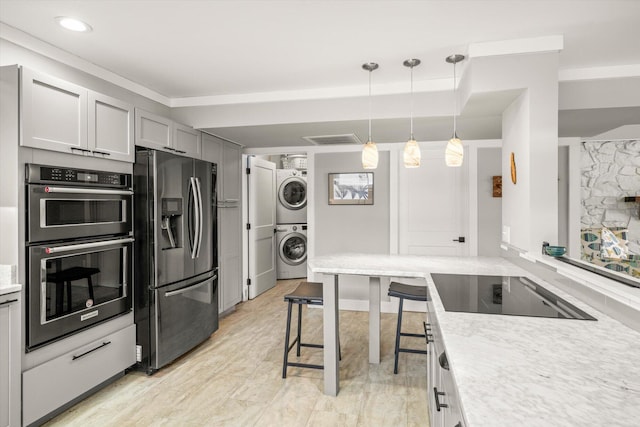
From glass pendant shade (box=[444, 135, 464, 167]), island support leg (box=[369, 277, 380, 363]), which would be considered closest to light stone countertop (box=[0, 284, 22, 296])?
island support leg (box=[369, 277, 380, 363])

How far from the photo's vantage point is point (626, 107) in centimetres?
279

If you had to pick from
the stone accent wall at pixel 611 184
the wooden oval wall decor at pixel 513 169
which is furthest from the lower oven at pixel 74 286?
the stone accent wall at pixel 611 184

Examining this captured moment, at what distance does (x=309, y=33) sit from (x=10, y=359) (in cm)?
247

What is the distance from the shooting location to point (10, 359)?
1929 mm

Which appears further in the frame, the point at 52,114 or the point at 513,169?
the point at 513,169

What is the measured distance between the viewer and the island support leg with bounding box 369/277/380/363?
2.97 meters

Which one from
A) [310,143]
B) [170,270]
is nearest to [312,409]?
[170,270]

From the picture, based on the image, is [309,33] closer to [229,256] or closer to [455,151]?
[455,151]

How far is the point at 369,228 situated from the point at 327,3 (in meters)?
3.05

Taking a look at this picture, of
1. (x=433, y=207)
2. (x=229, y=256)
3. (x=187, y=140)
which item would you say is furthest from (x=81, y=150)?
(x=433, y=207)

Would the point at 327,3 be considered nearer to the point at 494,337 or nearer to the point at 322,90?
the point at 322,90

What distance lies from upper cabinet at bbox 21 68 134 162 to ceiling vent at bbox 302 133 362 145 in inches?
77.4

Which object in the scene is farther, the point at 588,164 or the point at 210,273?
the point at 588,164

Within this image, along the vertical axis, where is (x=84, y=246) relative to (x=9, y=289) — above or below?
above
